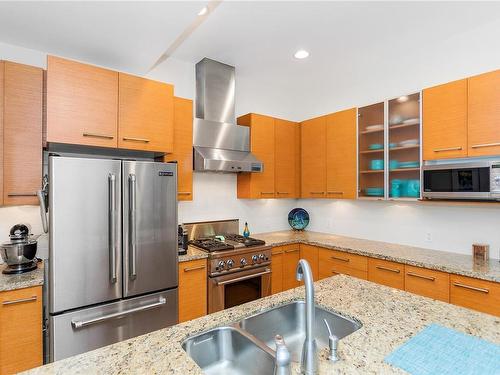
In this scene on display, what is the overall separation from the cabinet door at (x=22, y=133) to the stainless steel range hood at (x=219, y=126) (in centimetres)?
130

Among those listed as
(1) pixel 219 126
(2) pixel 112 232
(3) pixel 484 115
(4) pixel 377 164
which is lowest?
(2) pixel 112 232

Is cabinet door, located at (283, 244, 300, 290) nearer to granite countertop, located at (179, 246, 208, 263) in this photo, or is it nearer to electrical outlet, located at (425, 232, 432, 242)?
granite countertop, located at (179, 246, 208, 263)

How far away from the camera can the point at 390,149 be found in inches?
109

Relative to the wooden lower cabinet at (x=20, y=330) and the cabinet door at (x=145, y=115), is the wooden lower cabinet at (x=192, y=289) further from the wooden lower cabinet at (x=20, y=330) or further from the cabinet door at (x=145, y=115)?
the cabinet door at (x=145, y=115)

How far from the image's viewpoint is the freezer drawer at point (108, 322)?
1770mm

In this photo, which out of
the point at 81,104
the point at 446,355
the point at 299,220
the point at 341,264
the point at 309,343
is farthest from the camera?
the point at 299,220

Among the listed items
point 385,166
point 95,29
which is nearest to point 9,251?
point 95,29

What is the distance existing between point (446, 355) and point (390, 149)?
2.20 metres

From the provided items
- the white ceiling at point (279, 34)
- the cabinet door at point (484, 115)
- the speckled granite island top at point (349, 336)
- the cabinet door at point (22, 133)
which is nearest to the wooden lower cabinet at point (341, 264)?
the speckled granite island top at point (349, 336)

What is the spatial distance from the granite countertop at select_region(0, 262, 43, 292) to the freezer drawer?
0.26 metres

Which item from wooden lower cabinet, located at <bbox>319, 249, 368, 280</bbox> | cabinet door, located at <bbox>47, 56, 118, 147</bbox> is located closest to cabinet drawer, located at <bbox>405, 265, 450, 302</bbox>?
wooden lower cabinet, located at <bbox>319, 249, 368, 280</bbox>

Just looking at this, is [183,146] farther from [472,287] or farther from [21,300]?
[472,287]

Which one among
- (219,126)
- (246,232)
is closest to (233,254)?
(246,232)

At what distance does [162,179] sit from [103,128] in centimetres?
62
